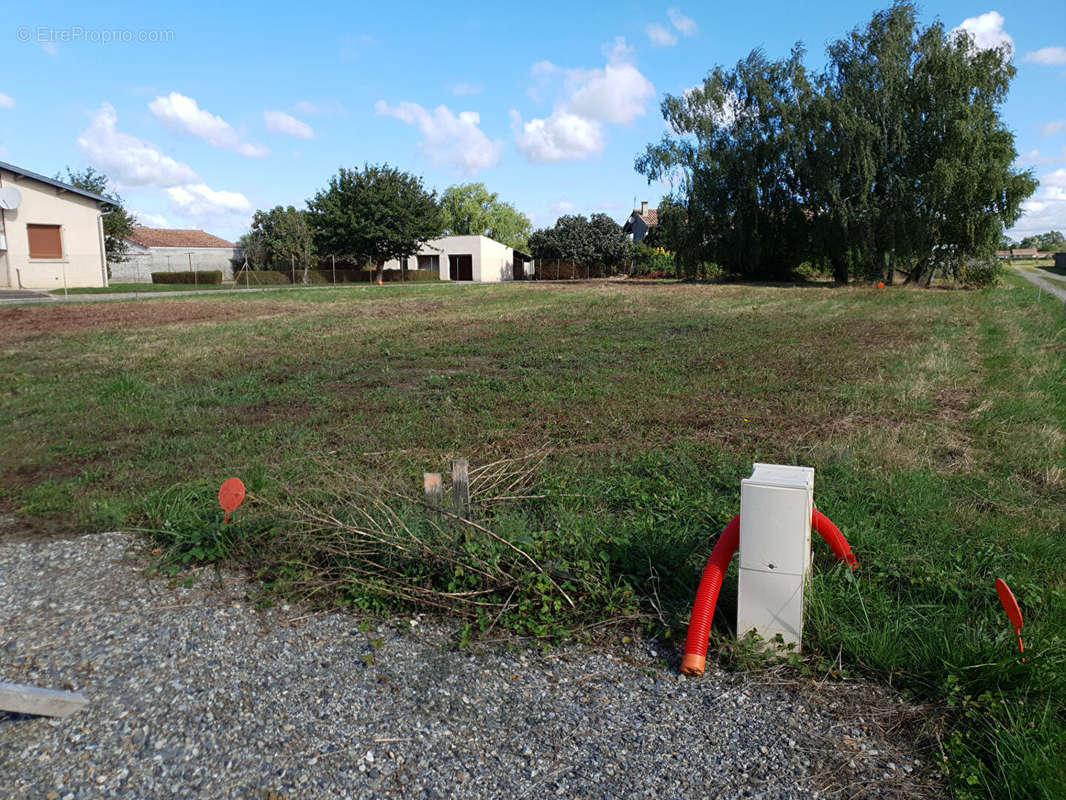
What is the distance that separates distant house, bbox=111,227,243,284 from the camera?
50.8 m

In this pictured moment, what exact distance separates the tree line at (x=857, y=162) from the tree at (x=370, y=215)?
21285mm

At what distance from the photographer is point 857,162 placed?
3241cm

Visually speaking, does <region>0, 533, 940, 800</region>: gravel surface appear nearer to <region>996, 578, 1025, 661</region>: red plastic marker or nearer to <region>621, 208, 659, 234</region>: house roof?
<region>996, 578, 1025, 661</region>: red plastic marker

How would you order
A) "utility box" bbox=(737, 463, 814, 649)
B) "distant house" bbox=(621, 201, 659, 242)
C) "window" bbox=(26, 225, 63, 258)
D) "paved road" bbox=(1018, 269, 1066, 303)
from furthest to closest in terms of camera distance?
"distant house" bbox=(621, 201, 659, 242)
"window" bbox=(26, 225, 63, 258)
"paved road" bbox=(1018, 269, 1066, 303)
"utility box" bbox=(737, 463, 814, 649)

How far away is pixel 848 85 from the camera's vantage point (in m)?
33.3

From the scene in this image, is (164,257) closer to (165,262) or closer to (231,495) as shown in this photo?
(165,262)

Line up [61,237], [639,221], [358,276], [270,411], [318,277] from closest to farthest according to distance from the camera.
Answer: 1. [270,411]
2. [61,237]
3. [318,277]
4. [358,276]
5. [639,221]

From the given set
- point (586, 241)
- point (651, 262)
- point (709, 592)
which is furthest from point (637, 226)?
point (709, 592)

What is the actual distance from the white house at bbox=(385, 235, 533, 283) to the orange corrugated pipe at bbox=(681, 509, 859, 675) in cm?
6015

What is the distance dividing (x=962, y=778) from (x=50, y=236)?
41.0 m

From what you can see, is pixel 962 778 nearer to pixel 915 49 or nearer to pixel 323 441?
pixel 323 441

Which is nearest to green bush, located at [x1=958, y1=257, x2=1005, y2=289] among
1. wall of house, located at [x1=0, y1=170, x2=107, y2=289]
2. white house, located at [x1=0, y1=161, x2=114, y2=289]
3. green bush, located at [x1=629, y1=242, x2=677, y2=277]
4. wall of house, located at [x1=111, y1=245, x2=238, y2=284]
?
green bush, located at [x1=629, y1=242, x2=677, y2=277]

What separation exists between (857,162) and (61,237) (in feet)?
120

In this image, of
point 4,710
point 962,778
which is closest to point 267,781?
point 4,710
